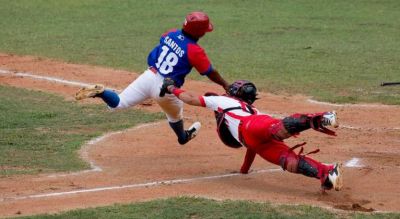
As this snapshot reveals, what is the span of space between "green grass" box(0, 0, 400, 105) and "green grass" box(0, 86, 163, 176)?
275cm

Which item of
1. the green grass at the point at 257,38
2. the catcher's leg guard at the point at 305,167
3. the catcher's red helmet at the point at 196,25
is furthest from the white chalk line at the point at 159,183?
the green grass at the point at 257,38

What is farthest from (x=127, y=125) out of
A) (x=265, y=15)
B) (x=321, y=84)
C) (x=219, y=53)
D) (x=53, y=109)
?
(x=265, y=15)

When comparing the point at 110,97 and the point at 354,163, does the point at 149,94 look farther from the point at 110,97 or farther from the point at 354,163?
the point at 354,163

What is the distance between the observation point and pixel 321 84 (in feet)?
49.4

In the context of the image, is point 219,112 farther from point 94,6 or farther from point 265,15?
point 94,6

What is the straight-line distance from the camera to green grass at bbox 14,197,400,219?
7.88 m

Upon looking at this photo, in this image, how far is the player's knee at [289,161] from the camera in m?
8.98

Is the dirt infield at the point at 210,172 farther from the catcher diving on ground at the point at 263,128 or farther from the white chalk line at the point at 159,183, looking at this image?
the catcher diving on ground at the point at 263,128

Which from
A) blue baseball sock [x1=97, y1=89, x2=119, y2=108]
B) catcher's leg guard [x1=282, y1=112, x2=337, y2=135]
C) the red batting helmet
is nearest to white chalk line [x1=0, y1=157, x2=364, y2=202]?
the red batting helmet

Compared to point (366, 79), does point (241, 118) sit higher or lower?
higher

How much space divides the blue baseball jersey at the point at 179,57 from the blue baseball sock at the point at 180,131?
637mm

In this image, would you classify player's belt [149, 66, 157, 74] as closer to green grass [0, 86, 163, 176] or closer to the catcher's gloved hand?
the catcher's gloved hand

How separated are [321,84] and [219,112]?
5.90 metres

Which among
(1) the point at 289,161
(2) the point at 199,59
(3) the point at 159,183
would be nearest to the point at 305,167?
(1) the point at 289,161
